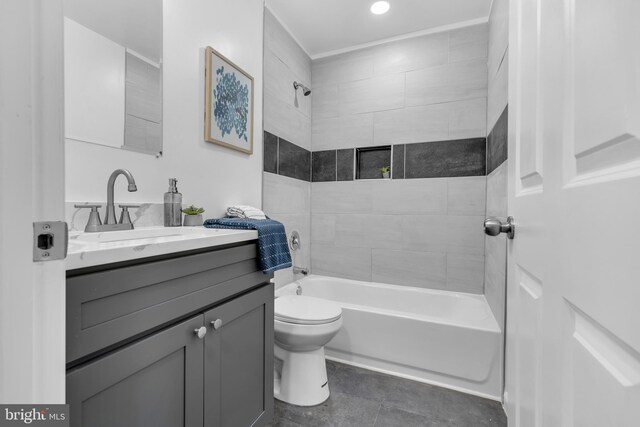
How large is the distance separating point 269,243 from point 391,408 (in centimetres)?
115

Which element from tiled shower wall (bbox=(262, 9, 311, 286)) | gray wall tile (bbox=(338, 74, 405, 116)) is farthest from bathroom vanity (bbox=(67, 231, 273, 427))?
gray wall tile (bbox=(338, 74, 405, 116))

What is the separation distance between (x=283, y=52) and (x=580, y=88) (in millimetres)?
2320

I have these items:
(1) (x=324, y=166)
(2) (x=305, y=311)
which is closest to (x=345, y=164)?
(1) (x=324, y=166)

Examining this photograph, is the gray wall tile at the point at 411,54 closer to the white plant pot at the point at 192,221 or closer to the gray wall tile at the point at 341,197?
the gray wall tile at the point at 341,197

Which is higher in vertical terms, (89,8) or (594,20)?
(89,8)

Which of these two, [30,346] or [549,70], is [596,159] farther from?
[30,346]

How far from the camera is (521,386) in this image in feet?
2.34

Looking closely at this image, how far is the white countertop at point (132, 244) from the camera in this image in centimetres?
65

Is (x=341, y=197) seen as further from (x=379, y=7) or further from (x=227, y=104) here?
(x=379, y=7)

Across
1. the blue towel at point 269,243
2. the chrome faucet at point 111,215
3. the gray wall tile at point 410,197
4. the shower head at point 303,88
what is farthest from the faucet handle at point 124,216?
the gray wall tile at point 410,197

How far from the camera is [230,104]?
69.6 inches

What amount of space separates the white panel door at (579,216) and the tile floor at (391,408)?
0.97 meters

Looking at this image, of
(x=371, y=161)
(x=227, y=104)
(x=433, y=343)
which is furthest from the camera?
(x=371, y=161)

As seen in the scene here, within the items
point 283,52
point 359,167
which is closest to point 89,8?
point 283,52
